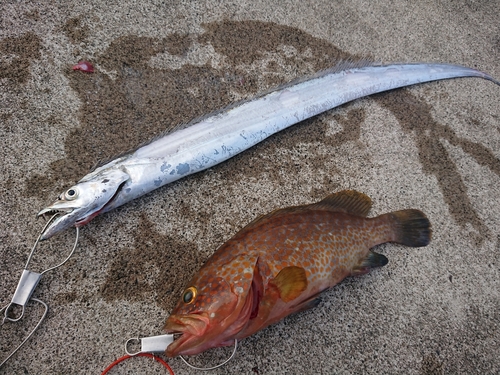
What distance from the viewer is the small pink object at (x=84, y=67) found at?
2.96 meters

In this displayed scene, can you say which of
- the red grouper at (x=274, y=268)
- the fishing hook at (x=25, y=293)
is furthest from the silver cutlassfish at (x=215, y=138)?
the red grouper at (x=274, y=268)

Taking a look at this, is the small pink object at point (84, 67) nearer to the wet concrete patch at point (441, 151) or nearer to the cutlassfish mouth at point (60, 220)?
the cutlassfish mouth at point (60, 220)

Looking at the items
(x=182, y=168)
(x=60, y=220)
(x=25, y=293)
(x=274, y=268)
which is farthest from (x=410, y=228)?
(x=25, y=293)

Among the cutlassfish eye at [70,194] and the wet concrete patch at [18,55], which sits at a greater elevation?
the wet concrete patch at [18,55]

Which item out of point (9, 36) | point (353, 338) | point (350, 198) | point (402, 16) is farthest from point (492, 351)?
point (9, 36)

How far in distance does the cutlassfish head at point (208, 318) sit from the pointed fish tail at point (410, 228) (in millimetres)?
1307

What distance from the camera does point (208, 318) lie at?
5.91 ft

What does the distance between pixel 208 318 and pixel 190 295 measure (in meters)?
0.17

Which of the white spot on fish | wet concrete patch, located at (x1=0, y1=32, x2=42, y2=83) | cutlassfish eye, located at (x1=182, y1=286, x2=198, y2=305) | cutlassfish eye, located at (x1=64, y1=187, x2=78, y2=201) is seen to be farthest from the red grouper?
wet concrete patch, located at (x1=0, y1=32, x2=42, y2=83)

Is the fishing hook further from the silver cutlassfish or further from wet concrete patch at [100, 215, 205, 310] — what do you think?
wet concrete patch at [100, 215, 205, 310]

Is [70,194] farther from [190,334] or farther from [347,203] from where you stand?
[347,203]

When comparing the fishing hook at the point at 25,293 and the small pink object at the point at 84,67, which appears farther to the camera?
the small pink object at the point at 84,67

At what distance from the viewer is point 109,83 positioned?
9.71ft

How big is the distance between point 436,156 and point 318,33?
5.64 feet
